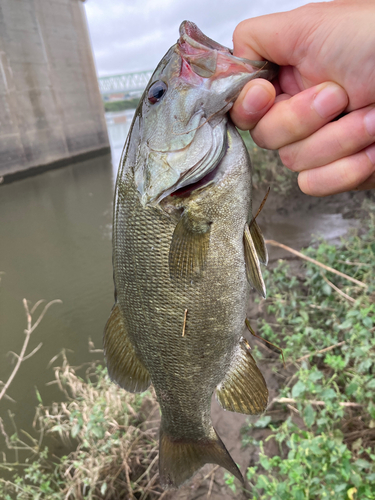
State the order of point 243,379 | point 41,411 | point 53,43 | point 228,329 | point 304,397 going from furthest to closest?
1. point 53,43
2. point 41,411
3. point 304,397
4. point 243,379
5. point 228,329

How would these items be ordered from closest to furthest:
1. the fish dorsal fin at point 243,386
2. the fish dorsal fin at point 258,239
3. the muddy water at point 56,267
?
the fish dorsal fin at point 258,239 → the fish dorsal fin at point 243,386 → the muddy water at point 56,267

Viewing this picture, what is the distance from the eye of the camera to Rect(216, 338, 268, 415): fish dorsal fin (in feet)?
4.23

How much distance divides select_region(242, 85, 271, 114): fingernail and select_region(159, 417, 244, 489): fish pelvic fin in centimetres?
128

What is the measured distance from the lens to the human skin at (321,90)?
36.6 inches

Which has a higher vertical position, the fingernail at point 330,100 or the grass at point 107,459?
the fingernail at point 330,100

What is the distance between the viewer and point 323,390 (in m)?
1.92

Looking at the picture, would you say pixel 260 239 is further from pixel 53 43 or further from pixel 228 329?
pixel 53 43

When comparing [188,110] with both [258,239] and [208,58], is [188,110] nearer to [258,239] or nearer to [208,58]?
[208,58]

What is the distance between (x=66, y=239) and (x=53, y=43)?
13.8 m

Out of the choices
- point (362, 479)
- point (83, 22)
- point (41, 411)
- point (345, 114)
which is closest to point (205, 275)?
point (345, 114)

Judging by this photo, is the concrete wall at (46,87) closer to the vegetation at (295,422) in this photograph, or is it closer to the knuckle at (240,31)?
the vegetation at (295,422)

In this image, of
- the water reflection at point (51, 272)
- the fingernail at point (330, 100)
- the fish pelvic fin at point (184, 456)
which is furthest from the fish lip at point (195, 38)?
the water reflection at point (51, 272)

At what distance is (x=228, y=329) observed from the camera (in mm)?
1198

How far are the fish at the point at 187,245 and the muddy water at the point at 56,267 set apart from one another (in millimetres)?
3070
